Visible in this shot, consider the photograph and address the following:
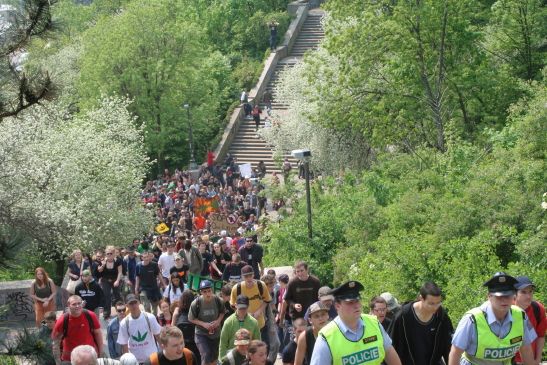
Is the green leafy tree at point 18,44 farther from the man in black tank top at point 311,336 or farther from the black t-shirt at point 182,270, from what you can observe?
the black t-shirt at point 182,270

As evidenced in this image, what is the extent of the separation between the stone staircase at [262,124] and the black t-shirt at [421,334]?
37.7m

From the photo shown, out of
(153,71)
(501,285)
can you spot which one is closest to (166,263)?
→ (501,285)

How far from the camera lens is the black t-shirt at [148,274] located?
21.4 metres

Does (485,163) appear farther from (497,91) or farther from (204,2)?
(204,2)

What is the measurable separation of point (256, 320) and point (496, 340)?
5.07 m

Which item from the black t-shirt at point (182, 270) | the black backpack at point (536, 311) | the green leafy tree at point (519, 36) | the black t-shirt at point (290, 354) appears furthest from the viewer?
the green leafy tree at point (519, 36)

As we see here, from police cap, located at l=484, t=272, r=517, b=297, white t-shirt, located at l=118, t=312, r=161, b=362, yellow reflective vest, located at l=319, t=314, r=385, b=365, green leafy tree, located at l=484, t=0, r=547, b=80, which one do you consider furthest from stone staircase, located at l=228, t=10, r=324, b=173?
yellow reflective vest, located at l=319, t=314, r=385, b=365

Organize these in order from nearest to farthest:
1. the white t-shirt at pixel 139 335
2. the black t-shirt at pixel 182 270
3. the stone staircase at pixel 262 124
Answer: the white t-shirt at pixel 139 335
the black t-shirt at pixel 182 270
the stone staircase at pixel 262 124

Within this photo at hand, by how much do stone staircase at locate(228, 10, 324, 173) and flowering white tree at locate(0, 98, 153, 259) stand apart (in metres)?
11.6

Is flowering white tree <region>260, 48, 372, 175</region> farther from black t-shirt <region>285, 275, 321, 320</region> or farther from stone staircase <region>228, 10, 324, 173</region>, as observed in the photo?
black t-shirt <region>285, 275, 321, 320</region>

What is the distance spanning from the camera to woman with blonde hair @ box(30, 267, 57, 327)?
58.9ft

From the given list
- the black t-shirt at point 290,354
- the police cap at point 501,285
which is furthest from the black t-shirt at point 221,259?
the police cap at point 501,285

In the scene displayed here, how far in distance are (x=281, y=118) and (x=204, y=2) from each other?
1934cm

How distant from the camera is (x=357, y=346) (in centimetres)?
959
